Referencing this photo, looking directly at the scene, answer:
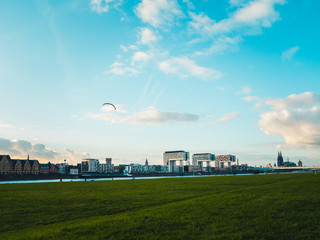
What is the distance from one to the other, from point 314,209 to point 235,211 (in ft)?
13.7

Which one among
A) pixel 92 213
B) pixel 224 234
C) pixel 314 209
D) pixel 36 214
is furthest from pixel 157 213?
pixel 314 209

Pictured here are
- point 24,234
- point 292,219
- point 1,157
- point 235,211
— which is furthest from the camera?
point 1,157

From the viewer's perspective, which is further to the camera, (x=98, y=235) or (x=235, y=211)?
(x=235, y=211)

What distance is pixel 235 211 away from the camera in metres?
12.4

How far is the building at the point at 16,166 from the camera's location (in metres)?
138

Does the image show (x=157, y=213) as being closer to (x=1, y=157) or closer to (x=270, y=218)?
(x=270, y=218)

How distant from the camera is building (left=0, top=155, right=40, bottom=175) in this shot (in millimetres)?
138125

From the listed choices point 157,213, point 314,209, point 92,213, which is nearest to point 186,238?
point 157,213

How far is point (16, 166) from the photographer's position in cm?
14738

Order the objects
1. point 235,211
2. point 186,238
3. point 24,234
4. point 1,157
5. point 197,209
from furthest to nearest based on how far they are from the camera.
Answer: point 1,157, point 197,209, point 235,211, point 24,234, point 186,238

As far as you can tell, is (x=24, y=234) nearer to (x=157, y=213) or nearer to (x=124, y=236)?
(x=124, y=236)

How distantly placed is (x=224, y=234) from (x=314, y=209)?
23.4ft

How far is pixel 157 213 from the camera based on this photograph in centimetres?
1239

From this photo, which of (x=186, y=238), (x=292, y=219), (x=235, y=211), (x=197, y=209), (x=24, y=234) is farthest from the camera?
(x=197, y=209)
